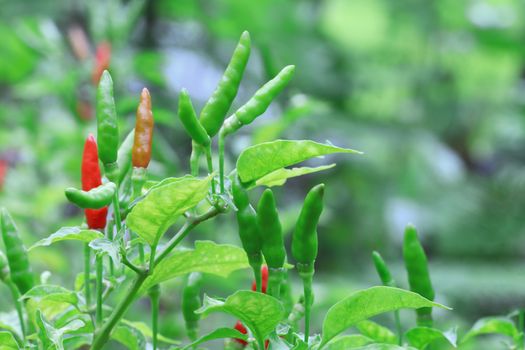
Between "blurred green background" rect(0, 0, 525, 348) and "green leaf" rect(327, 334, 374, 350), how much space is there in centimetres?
108

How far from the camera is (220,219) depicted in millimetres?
1877

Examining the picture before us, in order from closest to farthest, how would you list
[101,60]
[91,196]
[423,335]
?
[91,196]
[423,335]
[101,60]

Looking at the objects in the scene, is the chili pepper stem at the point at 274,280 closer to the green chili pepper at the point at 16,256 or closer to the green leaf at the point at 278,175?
the green leaf at the point at 278,175

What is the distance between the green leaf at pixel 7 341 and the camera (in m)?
0.45

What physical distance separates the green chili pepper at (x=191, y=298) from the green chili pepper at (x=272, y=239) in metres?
0.09

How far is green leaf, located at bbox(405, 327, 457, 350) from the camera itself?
19.8 inches

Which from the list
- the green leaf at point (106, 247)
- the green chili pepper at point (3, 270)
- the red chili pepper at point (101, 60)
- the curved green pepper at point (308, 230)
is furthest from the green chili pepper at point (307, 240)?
the red chili pepper at point (101, 60)

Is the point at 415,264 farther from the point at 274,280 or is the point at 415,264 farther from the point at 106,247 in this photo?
the point at 106,247

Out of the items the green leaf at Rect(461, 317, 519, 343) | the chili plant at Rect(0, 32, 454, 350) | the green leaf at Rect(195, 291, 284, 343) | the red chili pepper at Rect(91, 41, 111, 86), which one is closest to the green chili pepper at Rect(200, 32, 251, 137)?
the chili plant at Rect(0, 32, 454, 350)

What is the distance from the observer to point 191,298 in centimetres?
54

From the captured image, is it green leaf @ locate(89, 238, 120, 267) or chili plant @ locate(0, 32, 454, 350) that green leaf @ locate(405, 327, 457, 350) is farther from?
green leaf @ locate(89, 238, 120, 267)

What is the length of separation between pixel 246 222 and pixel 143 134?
93mm

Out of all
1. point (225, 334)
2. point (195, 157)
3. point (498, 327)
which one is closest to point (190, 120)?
point (195, 157)

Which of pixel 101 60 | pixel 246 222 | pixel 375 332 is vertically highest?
pixel 101 60
